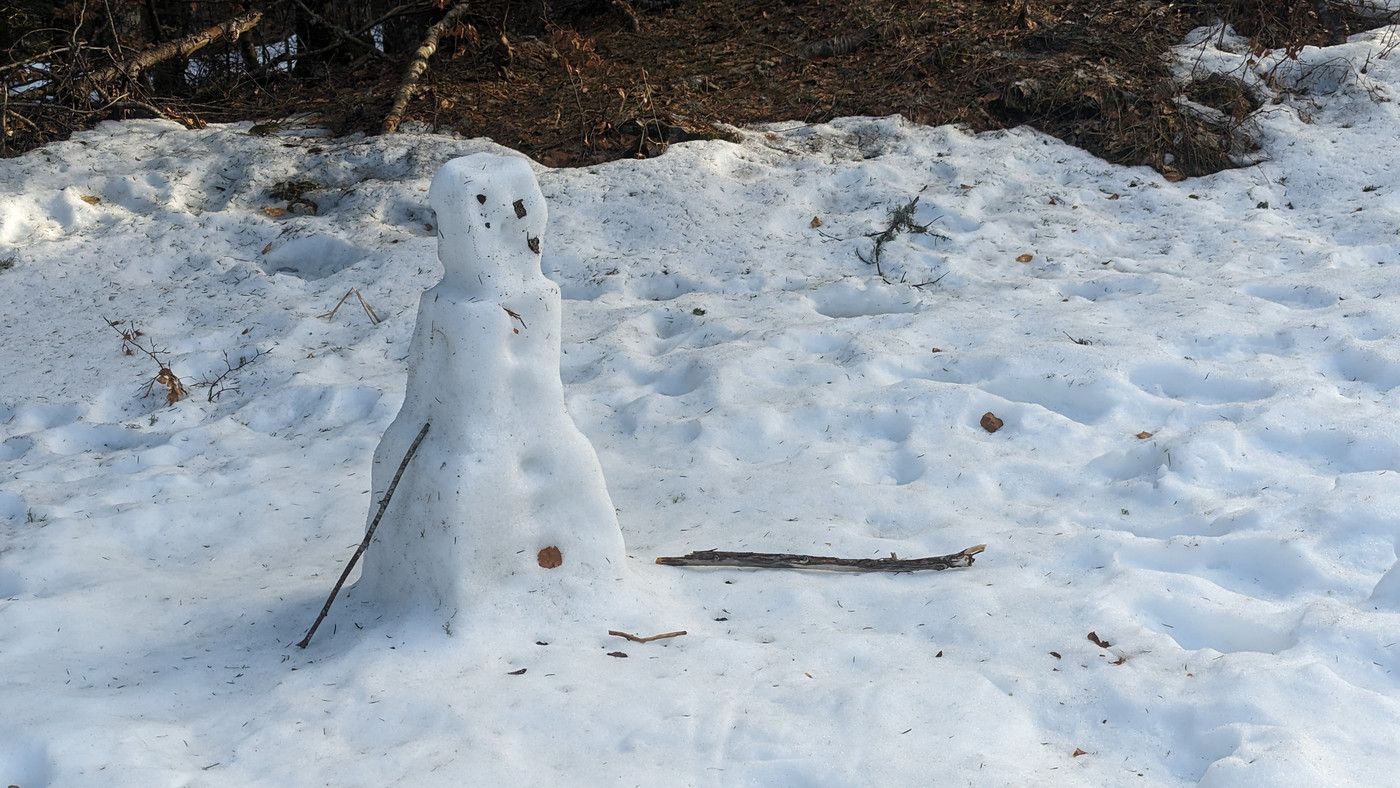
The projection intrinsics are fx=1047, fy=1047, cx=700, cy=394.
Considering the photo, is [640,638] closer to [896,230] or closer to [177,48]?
[896,230]

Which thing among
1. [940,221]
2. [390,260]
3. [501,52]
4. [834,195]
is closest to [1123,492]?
[940,221]

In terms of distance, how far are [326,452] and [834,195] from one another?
3581 millimetres

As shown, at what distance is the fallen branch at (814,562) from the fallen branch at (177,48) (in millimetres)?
5871

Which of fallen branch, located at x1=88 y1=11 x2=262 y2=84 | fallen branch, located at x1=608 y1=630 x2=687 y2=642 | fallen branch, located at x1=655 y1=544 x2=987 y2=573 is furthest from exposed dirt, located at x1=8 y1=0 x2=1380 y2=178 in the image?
fallen branch, located at x1=608 y1=630 x2=687 y2=642

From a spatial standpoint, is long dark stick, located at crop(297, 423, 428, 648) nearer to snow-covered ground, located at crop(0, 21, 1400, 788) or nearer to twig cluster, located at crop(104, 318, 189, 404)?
snow-covered ground, located at crop(0, 21, 1400, 788)

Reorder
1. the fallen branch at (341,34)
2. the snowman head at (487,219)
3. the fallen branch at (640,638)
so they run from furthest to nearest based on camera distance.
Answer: the fallen branch at (341,34) < the fallen branch at (640,638) < the snowman head at (487,219)

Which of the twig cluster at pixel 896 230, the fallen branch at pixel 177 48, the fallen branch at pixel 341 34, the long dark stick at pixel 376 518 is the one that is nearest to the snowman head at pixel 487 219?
the long dark stick at pixel 376 518

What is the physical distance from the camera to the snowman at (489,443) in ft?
9.15

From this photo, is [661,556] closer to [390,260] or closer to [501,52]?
[390,260]

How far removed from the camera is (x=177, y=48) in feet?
23.9

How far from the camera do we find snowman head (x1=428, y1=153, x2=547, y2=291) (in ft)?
9.02

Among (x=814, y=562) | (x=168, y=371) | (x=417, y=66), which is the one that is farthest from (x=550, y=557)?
(x=417, y=66)

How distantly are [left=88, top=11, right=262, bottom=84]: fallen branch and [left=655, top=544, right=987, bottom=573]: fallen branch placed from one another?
5871mm

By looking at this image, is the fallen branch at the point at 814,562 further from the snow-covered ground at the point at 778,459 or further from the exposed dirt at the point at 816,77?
the exposed dirt at the point at 816,77
